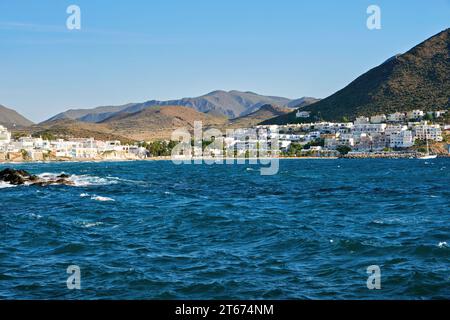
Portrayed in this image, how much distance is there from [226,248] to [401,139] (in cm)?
15642

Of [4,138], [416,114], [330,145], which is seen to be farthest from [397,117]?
[4,138]

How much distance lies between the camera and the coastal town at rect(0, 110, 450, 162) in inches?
6314

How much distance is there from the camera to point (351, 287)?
13930 mm

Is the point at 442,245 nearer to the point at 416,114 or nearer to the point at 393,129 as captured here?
the point at 393,129

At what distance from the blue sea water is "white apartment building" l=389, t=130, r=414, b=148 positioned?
5332 inches

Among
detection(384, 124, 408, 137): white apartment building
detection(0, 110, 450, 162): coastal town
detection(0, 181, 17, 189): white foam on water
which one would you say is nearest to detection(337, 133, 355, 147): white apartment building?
detection(0, 110, 450, 162): coastal town

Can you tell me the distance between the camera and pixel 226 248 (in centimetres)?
1962

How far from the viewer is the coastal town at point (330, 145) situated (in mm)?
160375

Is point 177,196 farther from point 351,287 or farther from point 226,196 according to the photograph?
point 351,287

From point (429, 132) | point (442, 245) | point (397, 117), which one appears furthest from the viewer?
point (397, 117)

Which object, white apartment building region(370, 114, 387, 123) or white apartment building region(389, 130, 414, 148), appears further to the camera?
white apartment building region(370, 114, 387, 123)

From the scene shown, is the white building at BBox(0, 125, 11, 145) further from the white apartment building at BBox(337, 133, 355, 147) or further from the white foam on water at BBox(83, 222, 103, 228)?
the white foam on water at BBox(83, 222, 103, 228)
